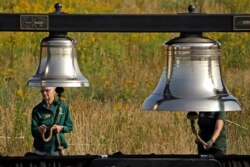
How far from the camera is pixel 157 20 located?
13.0 feet

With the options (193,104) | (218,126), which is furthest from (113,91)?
(193,104)

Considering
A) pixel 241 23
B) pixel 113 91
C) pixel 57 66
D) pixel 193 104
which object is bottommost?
pixel 113 91

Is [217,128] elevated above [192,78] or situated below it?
below

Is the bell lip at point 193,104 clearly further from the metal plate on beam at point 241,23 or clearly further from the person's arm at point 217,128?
the person's arm at point 217,128

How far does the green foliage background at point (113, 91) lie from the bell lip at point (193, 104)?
240 inches

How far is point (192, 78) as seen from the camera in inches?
157

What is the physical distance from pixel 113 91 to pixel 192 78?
8966mm

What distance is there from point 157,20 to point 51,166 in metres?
1.31

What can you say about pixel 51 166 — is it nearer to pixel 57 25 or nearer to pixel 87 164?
pixel 87 164

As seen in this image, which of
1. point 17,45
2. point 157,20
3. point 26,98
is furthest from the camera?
point 17,45

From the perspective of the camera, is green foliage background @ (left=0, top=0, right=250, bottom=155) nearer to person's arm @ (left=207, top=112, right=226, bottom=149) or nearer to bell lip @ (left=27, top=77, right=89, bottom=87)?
person's arm @ (left=207, top=112, right=226, bottom=149)

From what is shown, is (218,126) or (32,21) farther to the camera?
(218,126)

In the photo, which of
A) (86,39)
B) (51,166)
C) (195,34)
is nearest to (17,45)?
(86,39)

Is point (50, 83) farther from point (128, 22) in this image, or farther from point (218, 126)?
point (218, 126)
